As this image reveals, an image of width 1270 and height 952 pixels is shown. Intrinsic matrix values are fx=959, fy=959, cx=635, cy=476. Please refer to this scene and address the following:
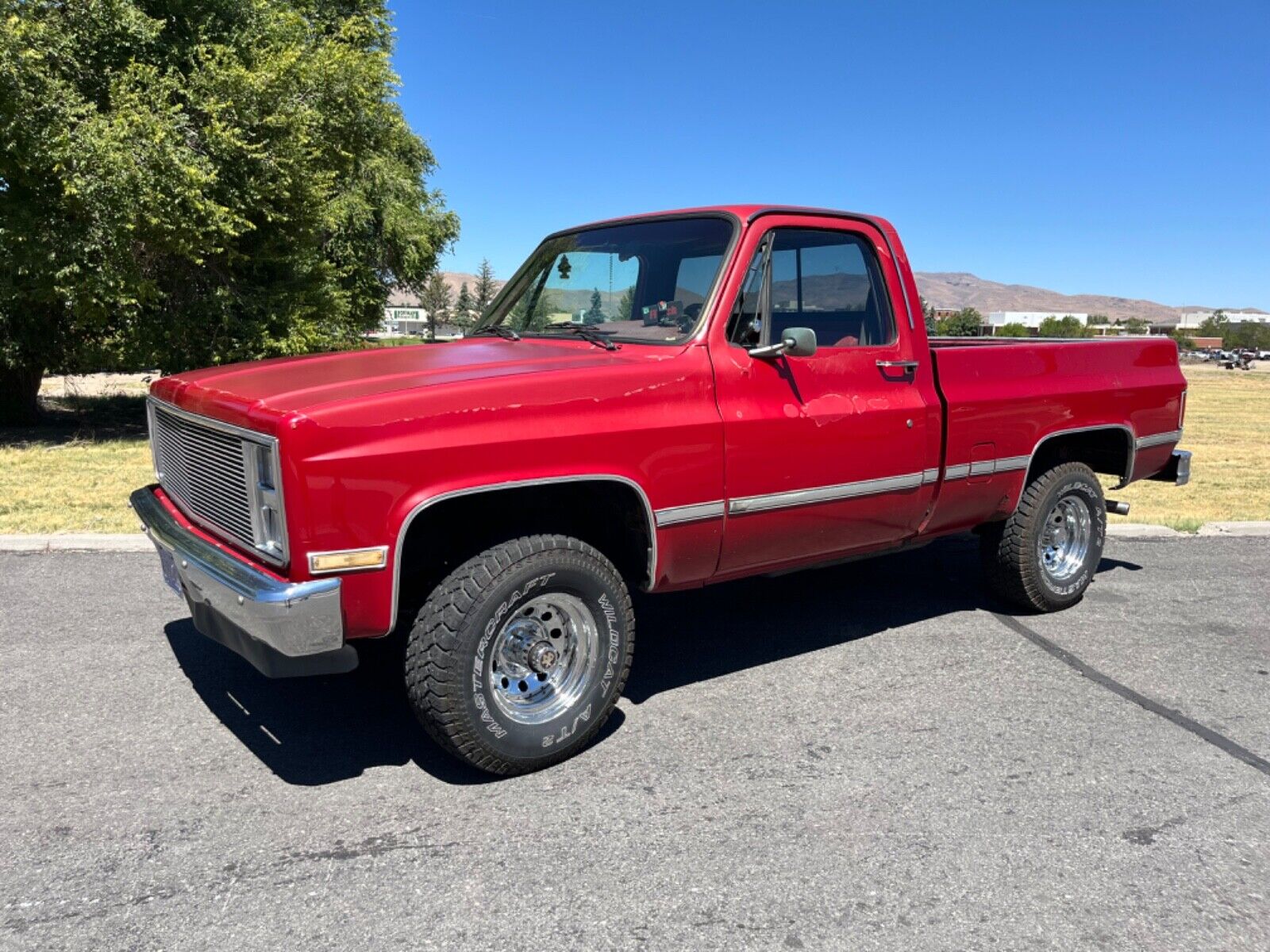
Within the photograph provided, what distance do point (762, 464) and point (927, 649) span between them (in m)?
1.69

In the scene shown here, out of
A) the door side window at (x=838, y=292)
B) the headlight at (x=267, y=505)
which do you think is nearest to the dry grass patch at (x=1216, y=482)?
the door side window at (x=838, y=292)

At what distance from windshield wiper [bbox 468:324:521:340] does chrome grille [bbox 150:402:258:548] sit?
1.53 metres

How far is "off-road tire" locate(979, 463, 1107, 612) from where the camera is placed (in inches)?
208

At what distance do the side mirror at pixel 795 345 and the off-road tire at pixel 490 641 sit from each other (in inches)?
43.9

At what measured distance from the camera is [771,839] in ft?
10.2

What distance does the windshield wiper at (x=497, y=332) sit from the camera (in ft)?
15.5

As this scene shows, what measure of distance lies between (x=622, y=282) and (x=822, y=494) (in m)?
1.42

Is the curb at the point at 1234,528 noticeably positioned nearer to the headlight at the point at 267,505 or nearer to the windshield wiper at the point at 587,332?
the windshield wiper at the point at 587,332

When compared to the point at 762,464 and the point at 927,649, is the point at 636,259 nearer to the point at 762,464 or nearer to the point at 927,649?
the point at 762,464

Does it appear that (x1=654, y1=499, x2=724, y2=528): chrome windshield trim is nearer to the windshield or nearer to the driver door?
the driver door

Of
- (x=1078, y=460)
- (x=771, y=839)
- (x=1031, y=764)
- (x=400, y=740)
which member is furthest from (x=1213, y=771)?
(x=400, y=740)

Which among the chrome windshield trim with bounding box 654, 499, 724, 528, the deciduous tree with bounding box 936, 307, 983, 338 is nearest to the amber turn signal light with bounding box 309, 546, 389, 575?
the chrome windshield trim with bounding box 654, 499, 724, 528

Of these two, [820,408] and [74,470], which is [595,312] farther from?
[74,470]

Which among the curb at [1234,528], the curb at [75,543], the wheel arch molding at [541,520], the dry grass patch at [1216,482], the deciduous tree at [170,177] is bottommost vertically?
the dry grass patch at [1216,482]
